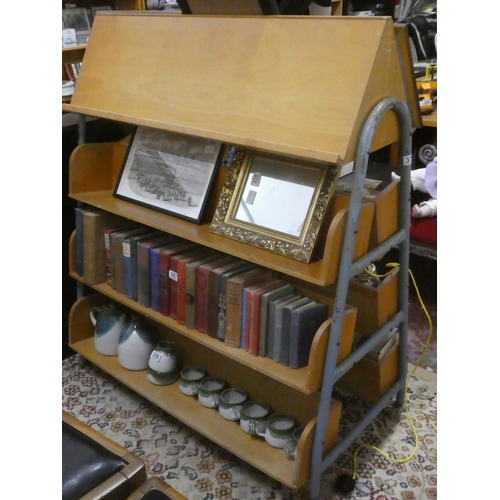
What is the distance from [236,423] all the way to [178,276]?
1.67 ft

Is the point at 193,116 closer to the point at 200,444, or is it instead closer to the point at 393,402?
the point at 200,444

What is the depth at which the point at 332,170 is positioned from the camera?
4.48 feet

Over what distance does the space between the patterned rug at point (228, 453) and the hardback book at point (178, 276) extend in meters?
0.41

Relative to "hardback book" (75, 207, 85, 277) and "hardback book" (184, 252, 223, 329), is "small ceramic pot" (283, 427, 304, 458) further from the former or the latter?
"hardback book" (75, 207, 85, 277)

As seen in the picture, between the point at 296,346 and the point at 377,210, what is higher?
the point at 377,210

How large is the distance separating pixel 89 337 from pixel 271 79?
134 cm

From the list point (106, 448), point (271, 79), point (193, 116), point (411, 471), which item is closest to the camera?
point (106, 448)

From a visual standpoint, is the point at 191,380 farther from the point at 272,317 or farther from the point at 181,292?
the point at 272,317

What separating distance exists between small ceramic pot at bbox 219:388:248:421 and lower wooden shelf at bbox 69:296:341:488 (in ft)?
Answer: 0.08

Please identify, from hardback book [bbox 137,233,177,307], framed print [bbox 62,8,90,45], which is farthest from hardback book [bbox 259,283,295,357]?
framed print [bbox 62,8,90,45]

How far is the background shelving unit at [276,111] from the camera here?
1.23 m

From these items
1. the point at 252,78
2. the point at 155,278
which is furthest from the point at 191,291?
the point at 252,78

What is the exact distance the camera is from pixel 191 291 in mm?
1641

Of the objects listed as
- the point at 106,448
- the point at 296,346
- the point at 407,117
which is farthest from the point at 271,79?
the point at 106,448
